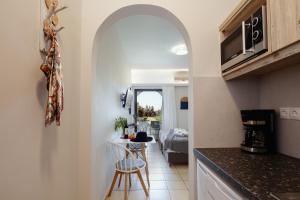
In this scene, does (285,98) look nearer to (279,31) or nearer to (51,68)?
(279,31)

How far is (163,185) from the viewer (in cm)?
309

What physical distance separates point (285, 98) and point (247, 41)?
543mm

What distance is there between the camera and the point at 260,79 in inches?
65.7

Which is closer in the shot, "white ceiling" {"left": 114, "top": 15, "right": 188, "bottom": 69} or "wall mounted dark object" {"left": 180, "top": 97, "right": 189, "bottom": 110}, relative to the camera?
"white ceiling" {"left": 114, "top": 15, "right": 188, "bottom": 69}

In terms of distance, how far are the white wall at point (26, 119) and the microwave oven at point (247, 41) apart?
48.6 inches

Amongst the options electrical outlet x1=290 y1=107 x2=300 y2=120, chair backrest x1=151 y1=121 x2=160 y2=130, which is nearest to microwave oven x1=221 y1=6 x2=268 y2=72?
electrical outlet x1=290 y1=107 x2=300 y2=120

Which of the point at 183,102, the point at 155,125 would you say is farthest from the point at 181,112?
the point at 155,125

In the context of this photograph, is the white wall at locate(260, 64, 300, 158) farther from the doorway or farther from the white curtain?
the doorway

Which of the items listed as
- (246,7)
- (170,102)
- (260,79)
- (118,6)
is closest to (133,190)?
(260,79)

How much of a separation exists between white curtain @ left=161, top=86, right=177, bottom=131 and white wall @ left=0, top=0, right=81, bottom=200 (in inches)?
232

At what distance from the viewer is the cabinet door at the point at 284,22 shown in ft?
2.86

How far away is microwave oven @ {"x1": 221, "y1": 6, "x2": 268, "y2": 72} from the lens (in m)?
1.09

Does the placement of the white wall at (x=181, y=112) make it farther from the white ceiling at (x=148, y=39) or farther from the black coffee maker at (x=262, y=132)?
the black coffee maker at (x=262, y=132)

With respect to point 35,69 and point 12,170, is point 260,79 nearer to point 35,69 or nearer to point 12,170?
point 35,69
